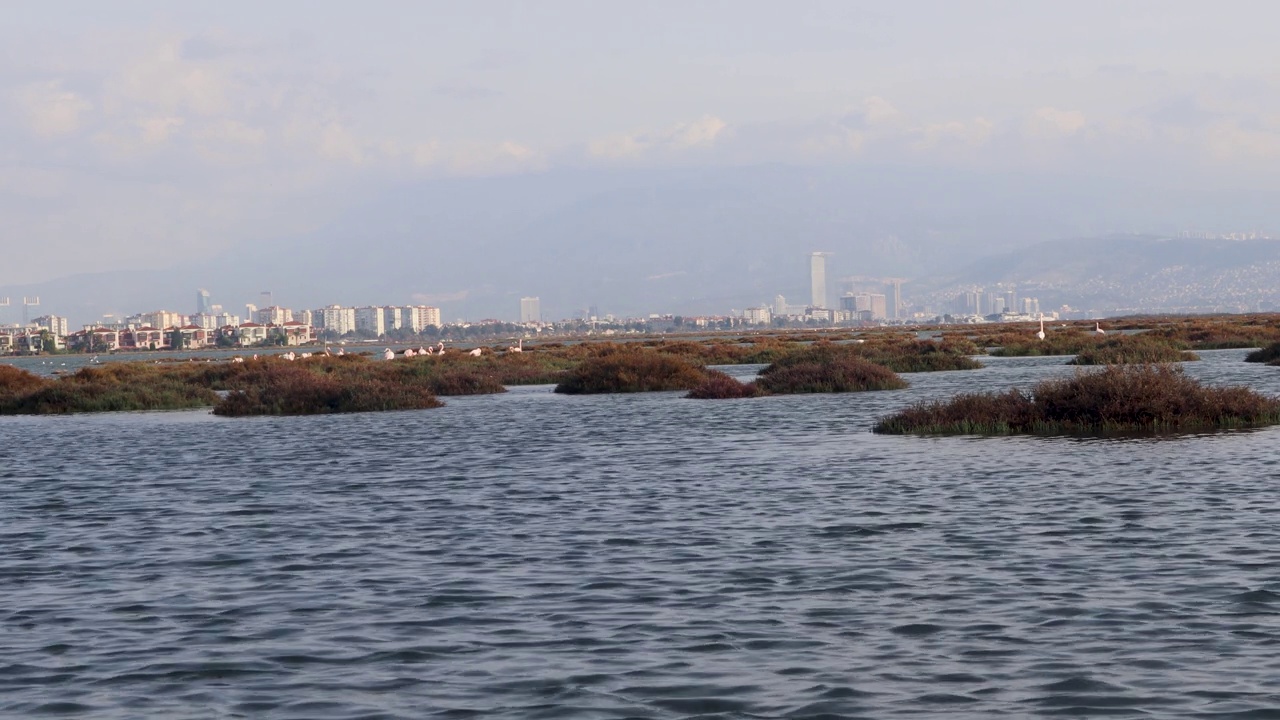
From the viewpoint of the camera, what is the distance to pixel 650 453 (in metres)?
27.3

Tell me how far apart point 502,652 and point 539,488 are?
1106 cm

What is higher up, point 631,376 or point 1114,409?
point 631,376

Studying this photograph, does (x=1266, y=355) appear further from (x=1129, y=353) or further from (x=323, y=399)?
(x=323, y=399)

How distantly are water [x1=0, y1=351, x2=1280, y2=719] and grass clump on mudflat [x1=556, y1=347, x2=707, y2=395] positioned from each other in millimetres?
23983

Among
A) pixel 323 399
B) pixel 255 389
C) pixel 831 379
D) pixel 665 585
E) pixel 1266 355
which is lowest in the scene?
pixel 665 585

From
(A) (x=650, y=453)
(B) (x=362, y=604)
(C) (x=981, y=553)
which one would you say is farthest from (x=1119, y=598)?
(A) (x=650, y=453)

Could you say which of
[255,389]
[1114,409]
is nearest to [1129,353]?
[1114,409]

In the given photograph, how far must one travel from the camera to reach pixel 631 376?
51.0 meters

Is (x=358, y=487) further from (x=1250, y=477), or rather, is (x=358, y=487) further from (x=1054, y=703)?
(x=1054, y=703)

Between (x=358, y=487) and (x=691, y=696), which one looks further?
(x=358, y=487)

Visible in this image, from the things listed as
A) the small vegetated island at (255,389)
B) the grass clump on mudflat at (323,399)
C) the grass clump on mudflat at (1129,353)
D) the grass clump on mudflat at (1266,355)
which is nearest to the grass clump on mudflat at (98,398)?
the small vegetated island at (255,389)

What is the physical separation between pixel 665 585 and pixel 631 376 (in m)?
37.3

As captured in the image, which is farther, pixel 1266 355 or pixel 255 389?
pixel 1266 355

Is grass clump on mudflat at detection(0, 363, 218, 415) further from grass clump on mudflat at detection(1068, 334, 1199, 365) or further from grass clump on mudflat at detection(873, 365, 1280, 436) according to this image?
grass clump on mudflat at detection(1068, 334, 1199, 365)
